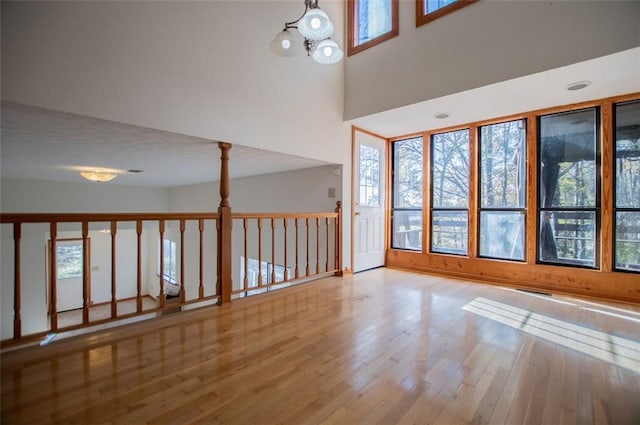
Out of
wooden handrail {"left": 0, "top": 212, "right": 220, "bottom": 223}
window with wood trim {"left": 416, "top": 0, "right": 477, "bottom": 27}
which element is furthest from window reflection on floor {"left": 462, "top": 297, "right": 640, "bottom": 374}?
window with wood trim {"left": 416, "top": 0, "right": 477, "bottom": 27}

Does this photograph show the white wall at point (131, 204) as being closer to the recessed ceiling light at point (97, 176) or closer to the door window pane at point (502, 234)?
the recessed ceiling light at point (97, 176)

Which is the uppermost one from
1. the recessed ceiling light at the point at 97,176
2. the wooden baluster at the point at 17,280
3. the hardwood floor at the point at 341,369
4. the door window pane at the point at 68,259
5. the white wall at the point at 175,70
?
the white wall at the point at 175,70

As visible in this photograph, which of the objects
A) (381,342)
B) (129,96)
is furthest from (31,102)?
(381,342)

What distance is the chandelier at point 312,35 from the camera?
84.8 inches

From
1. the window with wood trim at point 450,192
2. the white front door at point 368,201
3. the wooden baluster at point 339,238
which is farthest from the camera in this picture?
the white front door at point 368,201

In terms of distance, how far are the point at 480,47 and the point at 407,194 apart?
237cm

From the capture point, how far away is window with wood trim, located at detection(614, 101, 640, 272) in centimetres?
320

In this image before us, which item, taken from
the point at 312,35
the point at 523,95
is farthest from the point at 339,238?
the point at 523,95

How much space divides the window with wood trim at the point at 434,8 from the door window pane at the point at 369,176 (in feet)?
6.01

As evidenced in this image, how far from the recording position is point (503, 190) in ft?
13.3

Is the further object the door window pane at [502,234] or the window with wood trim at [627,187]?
the door window pane at [502,234]

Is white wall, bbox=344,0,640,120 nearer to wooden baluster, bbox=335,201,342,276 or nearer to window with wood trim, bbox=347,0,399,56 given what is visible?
window with wood trim, bbox=347,0,399,56

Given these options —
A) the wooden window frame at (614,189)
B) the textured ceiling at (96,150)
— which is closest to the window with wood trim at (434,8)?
the wooden window frame at (614,189)

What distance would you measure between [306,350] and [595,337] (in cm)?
228
